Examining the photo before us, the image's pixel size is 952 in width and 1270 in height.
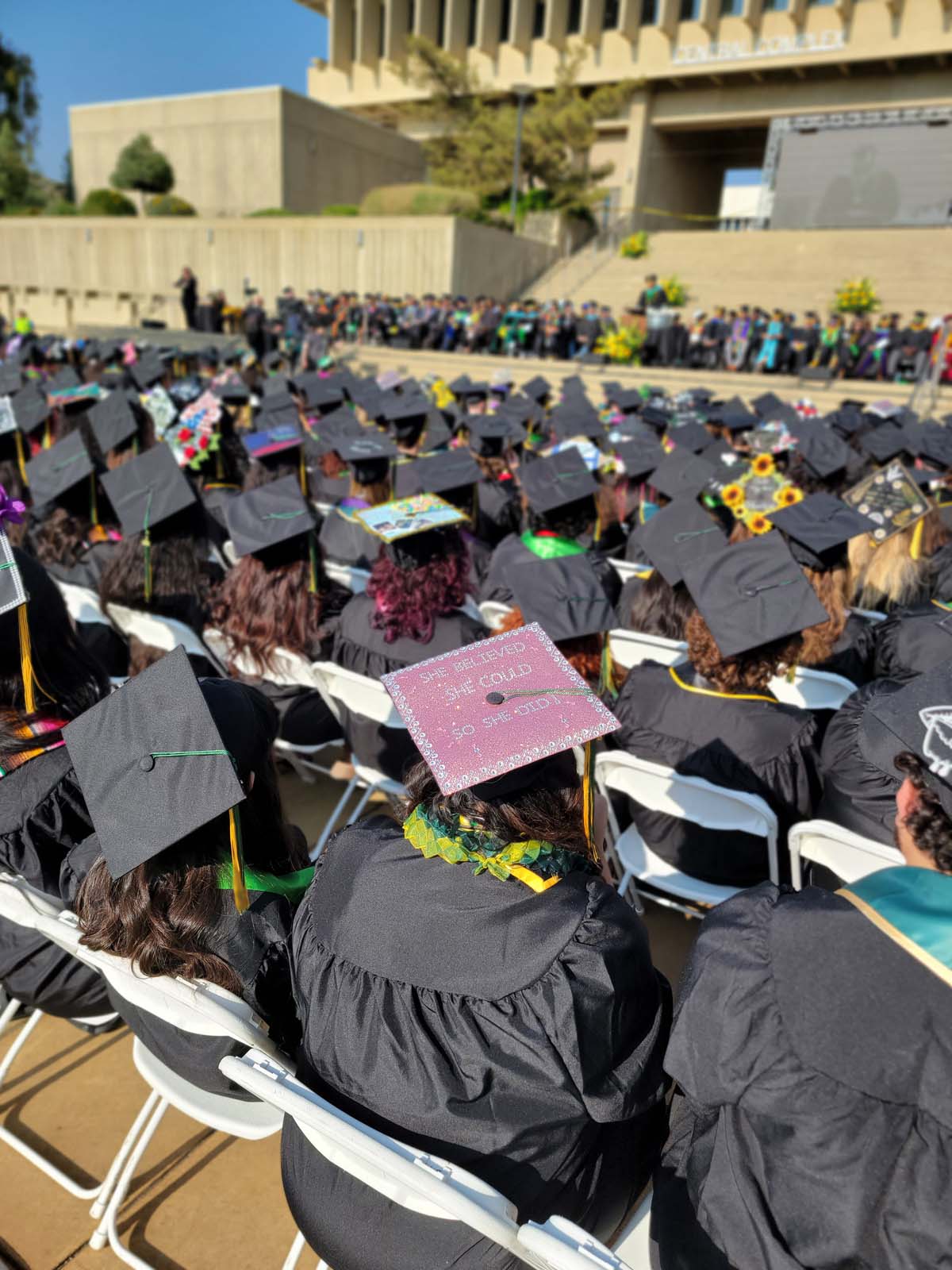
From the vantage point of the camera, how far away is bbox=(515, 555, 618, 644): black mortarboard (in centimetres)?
270

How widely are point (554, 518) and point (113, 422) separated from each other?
353cm

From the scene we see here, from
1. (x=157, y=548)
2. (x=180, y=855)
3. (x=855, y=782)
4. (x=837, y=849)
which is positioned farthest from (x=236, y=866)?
(x=157, y=548)

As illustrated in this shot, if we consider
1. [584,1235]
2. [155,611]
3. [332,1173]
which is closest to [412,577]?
[155,611]

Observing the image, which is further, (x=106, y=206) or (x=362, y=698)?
(x=106, y=206)

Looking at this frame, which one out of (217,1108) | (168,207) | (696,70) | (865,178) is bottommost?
(217,1108)

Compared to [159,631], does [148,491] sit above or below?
above

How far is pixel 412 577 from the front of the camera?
3.25m

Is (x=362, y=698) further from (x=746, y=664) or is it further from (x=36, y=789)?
(x=746, y=664)

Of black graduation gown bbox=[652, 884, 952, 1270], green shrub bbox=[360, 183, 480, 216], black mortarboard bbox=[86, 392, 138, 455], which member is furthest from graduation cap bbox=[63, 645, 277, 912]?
green shrub bbox=[360, 183, 480, 216]

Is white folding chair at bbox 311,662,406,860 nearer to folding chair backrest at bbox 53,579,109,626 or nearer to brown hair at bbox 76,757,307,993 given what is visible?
brown hair at bbox 76,757,307,993

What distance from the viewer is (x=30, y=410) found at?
628 cm

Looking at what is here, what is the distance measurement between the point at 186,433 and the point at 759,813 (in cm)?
480

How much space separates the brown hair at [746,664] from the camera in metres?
2.59

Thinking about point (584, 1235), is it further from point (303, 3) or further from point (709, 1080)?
point (303, 3)
